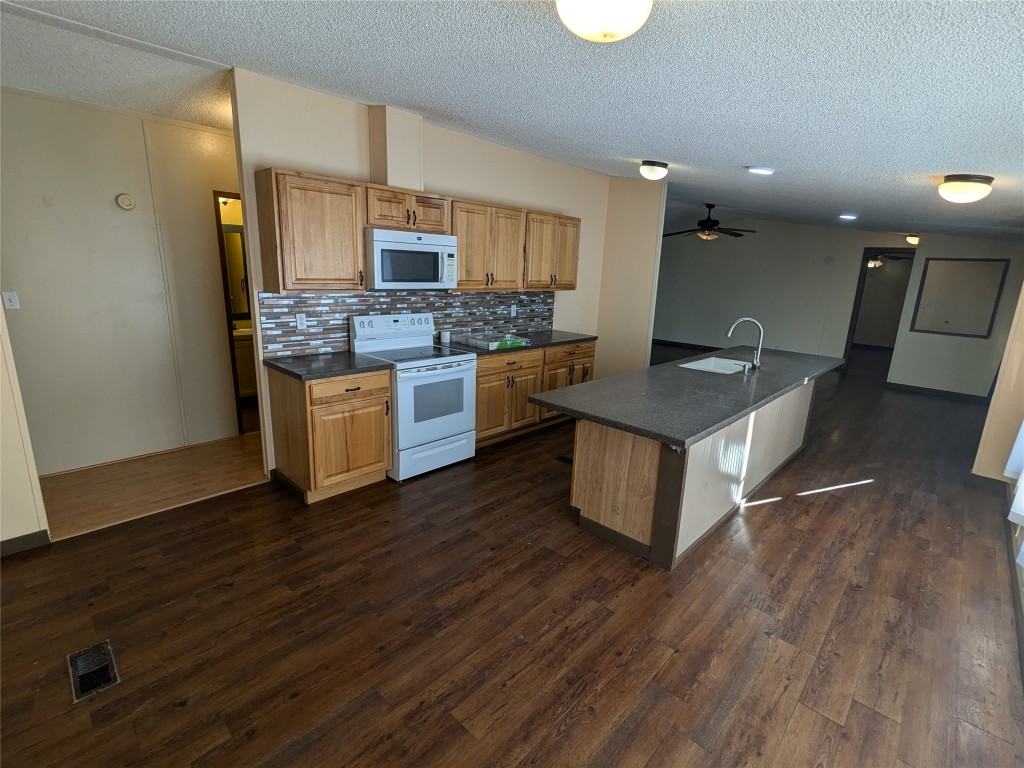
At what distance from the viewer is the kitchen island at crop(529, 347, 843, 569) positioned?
2439 millimetres

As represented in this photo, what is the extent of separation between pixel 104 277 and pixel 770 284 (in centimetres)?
918

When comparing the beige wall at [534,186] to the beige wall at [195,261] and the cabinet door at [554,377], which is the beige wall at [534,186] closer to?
the cabinet door at [554,377]

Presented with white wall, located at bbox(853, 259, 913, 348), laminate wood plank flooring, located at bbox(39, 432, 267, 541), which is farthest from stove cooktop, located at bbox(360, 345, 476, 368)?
white wall, located at bbox(853, 259, 913, 348)

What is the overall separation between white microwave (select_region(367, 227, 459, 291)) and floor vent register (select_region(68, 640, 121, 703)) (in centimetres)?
231

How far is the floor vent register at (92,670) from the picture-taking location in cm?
177

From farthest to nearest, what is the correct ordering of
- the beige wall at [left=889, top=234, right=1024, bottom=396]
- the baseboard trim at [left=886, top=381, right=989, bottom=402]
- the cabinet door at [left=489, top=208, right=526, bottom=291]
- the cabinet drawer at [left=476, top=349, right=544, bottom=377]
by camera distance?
1. the baseboard trim at [left=886, top=381, right=989, bottom=402]
2. the beige wall at [left=889, top=234, right=1024, bottom=396]
3. the cabinet door at [left=489, top=208, right=526, bottom=291]
4. the cabinet drawer at [left=476, top=349, right=544, bottom=377]

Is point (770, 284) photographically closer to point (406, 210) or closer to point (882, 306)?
point (882, 306)

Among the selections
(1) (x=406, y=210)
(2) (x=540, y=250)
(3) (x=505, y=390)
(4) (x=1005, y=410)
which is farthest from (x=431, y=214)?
(4) (x=1005, y=410)

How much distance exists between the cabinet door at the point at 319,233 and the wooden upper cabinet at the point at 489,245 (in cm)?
87

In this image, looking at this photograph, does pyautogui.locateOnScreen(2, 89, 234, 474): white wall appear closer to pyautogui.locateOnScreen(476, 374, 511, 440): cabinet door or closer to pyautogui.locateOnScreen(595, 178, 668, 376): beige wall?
pyautogui.locateOnScreen(476, 374, 511, 440): cabinet door

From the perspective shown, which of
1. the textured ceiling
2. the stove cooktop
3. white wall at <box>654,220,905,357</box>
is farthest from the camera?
white wall at <box>654,220,905,357</box>

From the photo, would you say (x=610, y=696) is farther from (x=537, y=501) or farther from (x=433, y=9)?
(x=433, y=9)

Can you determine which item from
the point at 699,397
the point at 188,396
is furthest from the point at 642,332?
the point at 188,396

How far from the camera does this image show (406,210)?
11.2 ft
